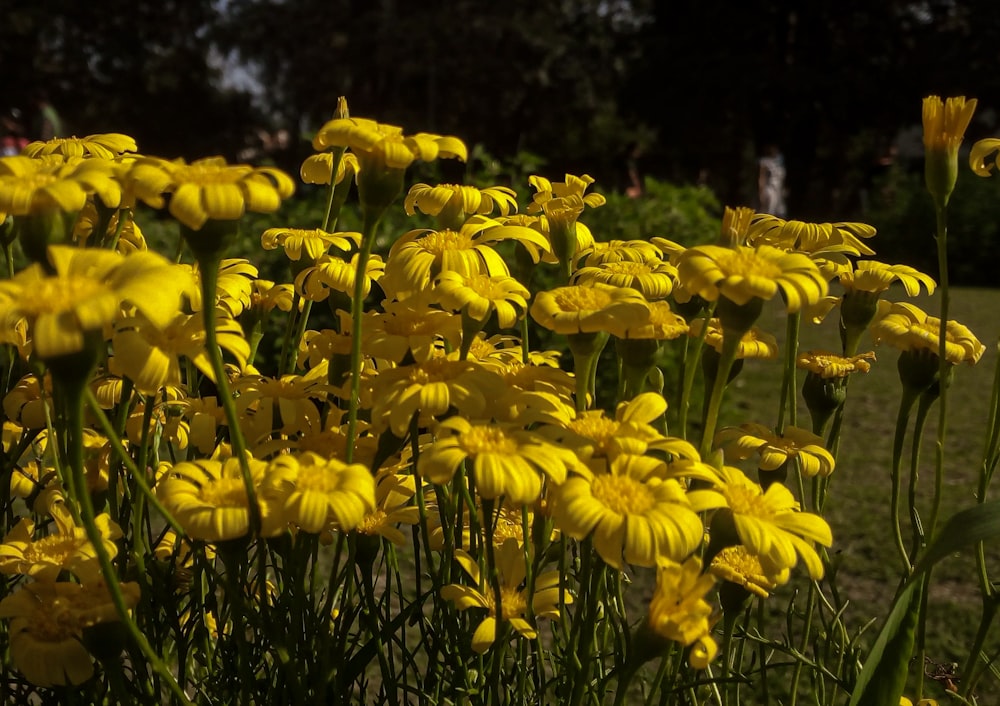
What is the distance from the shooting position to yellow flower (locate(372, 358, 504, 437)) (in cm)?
79

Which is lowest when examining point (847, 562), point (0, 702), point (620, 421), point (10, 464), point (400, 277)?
point (847, 562)

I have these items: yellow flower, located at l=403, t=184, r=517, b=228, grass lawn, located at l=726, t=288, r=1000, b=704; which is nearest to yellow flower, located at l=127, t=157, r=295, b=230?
yellow flower, located at l=403, t=184, r=517, b=228

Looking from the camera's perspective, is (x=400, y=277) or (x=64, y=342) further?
Result: (x=400, y=277)

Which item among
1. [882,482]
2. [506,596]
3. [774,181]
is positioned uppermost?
[506,596]

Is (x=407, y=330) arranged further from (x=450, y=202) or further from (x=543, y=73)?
(x=543, y=73)

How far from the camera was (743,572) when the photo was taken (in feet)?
3.04

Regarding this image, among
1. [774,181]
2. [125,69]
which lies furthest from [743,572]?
[774,181]

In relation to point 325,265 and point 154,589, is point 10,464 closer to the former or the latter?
point 154,589

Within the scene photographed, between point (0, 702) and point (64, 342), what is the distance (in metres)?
0.61

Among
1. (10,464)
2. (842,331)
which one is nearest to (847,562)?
(842,331)

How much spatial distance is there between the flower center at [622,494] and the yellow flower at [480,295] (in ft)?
0.61

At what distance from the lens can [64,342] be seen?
613 mm

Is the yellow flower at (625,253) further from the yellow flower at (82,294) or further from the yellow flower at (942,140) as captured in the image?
the yellow flower at (82,294)

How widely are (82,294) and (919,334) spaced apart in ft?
2.77
